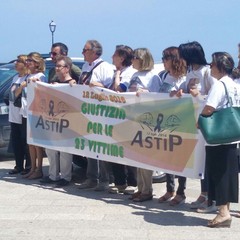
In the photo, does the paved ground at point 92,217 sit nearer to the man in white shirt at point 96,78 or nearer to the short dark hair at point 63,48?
the man in white shirt at point 96,78

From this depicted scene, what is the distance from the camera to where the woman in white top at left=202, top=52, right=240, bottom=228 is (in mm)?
6730

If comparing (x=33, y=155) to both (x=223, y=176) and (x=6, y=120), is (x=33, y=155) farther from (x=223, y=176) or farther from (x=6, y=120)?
(x=223, y=176)

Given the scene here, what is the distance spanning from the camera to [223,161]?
22.2 feet

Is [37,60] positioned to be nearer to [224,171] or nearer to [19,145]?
[19,145]

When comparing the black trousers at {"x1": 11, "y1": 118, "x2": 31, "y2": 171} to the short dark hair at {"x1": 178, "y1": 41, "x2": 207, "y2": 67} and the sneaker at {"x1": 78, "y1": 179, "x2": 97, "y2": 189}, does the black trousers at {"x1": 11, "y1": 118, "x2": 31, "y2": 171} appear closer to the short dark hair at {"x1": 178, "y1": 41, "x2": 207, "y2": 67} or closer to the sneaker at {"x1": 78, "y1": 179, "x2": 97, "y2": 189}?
the sneaker at {"x1": 78, "y1": 179, "x2": 97, "y2": 189}

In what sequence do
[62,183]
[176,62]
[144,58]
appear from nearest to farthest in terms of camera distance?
[176,62] → [144,58] → [62,183]

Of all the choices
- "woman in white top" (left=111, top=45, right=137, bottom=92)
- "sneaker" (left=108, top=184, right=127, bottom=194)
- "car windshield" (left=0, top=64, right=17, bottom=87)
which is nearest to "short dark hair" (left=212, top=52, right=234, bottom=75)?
"woman in white top" (left=111, top=45, right=137, bottom=92)

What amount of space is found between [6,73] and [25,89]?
2.70 metres

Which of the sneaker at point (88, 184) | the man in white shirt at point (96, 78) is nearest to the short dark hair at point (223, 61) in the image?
the man in white shirt at point (96, 78)

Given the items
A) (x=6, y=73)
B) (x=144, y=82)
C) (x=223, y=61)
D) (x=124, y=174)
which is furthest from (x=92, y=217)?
(x=6, y=73)

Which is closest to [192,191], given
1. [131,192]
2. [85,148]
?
[131,192]

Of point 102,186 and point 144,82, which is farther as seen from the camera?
point 102,186

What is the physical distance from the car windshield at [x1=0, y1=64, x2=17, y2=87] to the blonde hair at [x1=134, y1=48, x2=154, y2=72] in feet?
14.3

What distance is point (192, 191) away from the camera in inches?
347
